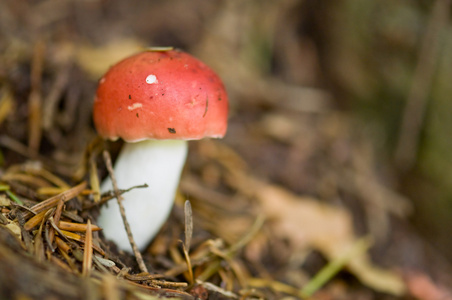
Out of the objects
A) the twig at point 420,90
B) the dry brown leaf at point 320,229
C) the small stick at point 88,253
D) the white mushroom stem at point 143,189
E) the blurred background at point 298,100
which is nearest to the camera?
the small stick at point 88,253

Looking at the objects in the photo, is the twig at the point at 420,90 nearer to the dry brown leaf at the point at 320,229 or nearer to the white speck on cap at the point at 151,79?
→ the dry brown leaf at the point at 320,229

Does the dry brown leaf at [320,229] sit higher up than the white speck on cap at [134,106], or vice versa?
the white speck on cap at [134,106]

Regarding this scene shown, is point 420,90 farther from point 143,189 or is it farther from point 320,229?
point 143,189

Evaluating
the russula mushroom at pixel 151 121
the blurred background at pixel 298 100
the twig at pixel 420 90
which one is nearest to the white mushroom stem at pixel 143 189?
the russula mushroom at pixel 151 121

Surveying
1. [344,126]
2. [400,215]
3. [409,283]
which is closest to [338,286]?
[409,283]

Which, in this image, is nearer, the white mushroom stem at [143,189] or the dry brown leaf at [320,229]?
the white mushroom stem at [143,189]

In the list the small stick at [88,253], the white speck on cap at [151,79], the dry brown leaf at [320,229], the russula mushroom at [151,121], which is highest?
the white speck on cap at [151,79]

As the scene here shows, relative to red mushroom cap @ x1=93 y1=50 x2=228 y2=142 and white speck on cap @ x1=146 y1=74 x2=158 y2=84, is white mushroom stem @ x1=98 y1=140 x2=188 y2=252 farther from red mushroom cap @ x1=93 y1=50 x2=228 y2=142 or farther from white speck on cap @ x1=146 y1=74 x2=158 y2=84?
white speck on cap @ x1=146 y1=74 x2=158 y2=84

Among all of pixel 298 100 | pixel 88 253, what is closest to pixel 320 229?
pixel 298 100
